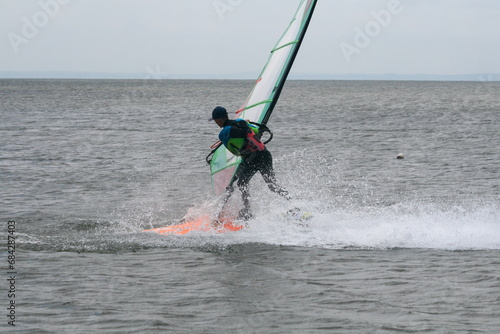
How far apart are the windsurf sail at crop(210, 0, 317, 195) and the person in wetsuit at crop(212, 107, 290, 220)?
0.57 feet

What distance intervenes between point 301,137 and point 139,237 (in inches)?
681

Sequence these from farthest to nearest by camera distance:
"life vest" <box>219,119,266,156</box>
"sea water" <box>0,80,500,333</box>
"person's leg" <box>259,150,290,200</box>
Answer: "person's leg" <box>259,150,290,200</box> → "life vest" <box>219,119,266,156</box> → "sea water" <box>0,80,500,333</box>

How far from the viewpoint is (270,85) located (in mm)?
8609

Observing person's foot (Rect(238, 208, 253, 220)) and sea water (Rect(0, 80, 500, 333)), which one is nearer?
sea water (Rect(0, 80, 500, 333))

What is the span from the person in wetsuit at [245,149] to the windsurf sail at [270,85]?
0.17 m

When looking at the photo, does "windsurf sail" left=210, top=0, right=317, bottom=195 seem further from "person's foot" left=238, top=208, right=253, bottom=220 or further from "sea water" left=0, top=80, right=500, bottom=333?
"sea water" left=0, top=80, right=500, bottom=333

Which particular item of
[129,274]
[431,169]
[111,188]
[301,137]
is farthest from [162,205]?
[301,137]

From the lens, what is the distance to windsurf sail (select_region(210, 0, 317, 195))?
8.35 m

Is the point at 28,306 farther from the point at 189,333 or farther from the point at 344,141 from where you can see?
the point at 344,141

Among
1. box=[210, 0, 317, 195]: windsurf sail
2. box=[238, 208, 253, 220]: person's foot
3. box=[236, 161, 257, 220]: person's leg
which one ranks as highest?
box=[210, 0, 317, 195]: windsurf sail

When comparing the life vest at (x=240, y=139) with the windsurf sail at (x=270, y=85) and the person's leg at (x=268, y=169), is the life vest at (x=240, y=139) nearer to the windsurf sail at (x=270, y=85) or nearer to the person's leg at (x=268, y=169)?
the person's leg at (x=268, y=169)

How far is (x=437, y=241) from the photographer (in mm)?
7910

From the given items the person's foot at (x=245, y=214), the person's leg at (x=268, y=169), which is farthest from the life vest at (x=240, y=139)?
the person's foot at (x=245, y=214)

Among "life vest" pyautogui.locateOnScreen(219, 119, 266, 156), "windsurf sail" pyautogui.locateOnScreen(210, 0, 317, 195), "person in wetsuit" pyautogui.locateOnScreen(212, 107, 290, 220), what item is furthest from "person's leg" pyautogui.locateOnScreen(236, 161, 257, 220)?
"life vest" pyautogui.locateOnScreen(219, 119, 266, 156)
